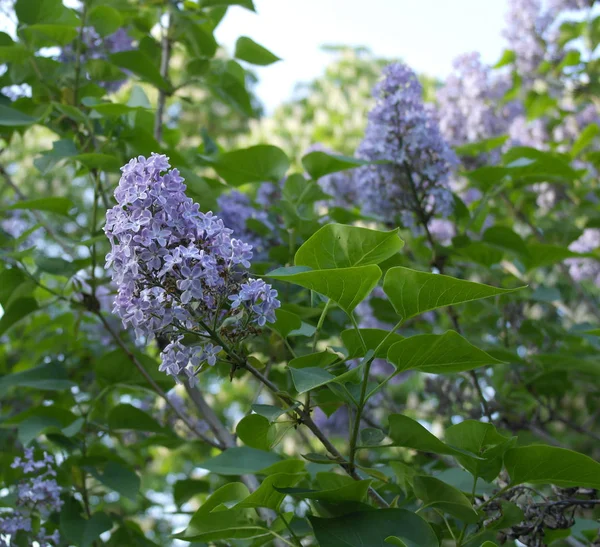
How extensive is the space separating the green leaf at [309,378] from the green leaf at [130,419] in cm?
84

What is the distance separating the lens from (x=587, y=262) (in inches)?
151

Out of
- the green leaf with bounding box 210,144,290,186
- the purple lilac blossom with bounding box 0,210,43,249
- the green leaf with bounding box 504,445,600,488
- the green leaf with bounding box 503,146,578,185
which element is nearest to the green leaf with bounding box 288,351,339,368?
the green leaf with bounding box 504,445,600,488

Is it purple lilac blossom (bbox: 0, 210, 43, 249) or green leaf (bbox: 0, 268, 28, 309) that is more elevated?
purple lilac blossom (bbox: 0, 210, 43, 249)

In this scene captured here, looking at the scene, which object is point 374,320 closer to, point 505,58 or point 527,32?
point 505,58

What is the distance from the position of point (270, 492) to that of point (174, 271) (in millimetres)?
384

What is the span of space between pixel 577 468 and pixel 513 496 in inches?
11.2

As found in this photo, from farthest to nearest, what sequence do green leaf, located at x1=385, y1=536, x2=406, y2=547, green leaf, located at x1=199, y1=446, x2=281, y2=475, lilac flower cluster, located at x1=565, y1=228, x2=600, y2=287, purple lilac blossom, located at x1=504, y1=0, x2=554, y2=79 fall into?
purple lilac blossom, located at x1=504, y1=0, x2=554, y2=79
lilac flower cluster, located at x1=565, y1=228, x2=600, y2=287
green leaf, located at x1=199, y1=446, x2=281, y2=475
green leaf, located at x1=385, y1=536, x2=406, y2=547

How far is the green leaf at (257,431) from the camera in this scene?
1126 mm

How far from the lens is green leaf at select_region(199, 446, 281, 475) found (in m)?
1.32

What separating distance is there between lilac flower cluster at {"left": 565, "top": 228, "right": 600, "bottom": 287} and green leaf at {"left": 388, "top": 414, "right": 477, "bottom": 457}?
3017mm

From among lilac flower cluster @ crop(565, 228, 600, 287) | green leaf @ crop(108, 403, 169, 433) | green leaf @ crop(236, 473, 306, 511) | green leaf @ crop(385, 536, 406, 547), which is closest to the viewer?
green leaf @ crop(385, 536, 406, 547)

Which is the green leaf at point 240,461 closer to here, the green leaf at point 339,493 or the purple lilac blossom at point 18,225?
the green leaf at point 339,493

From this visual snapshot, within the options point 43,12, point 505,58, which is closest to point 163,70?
point 43,12

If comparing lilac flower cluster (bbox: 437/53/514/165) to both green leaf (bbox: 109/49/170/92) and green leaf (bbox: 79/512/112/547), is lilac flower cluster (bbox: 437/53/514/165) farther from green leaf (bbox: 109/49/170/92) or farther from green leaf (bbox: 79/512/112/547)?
green leaf (bbox: 79/512/112/547)
